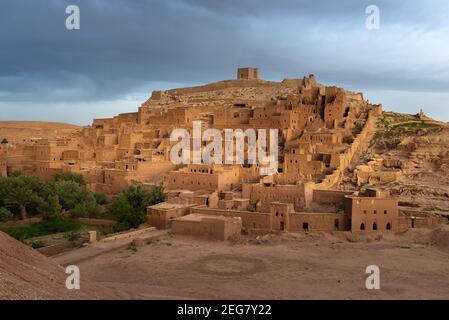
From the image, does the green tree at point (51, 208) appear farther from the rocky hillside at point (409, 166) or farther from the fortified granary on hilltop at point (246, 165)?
the rocky hillside at point (409, 166)

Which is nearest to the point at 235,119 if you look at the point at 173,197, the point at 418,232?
the point at 173,197

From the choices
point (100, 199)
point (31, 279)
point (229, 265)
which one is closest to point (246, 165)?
point (100, 199)

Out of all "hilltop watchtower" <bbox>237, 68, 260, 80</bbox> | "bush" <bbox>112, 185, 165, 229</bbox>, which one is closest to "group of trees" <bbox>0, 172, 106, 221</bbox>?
"bush" <bbox>112, 185, 165, 229</bbox>

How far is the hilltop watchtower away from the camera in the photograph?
66750 millimetres

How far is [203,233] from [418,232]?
994 centimetres

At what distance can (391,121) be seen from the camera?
4419cm

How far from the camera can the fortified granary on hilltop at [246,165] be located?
23.5 m

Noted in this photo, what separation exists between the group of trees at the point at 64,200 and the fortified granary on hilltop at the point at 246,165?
69.1 inches

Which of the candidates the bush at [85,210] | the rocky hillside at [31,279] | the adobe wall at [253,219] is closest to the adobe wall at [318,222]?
the adobe wall at [253,219]

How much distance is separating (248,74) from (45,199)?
41.0 meters

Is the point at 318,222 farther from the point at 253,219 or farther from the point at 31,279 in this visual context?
the point at 31,279

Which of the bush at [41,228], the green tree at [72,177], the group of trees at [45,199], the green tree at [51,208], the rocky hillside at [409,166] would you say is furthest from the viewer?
the green tree at [72,177]

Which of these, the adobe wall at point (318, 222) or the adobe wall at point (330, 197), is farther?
the adobe wall at point (330, 197)

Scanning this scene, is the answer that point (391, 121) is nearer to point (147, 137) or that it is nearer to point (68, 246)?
point (147, 137)
